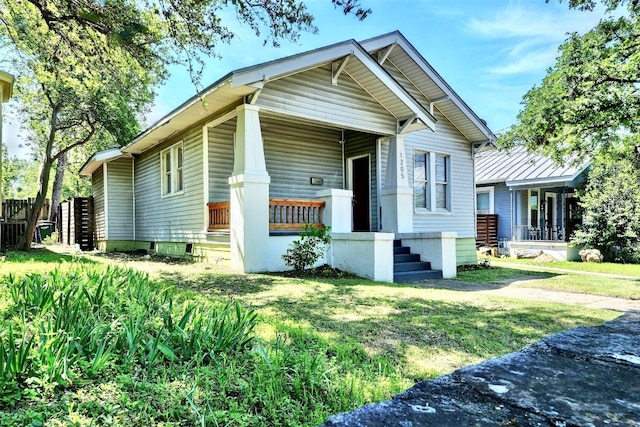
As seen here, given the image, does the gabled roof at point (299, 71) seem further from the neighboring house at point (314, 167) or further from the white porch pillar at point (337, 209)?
the white porch pillar at point (337, 209)

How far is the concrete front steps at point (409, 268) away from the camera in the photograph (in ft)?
28.5

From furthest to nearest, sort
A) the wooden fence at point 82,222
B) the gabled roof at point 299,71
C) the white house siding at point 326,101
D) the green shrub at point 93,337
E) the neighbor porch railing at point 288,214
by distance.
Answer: the wooden fence at point 82,222, the neighbor porch railing at point 288,214, the white house siding at point 326,101, the gabled roof at point 299,71, the green shrub at point 93,337

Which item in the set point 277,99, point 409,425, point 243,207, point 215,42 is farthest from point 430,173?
point 409,425

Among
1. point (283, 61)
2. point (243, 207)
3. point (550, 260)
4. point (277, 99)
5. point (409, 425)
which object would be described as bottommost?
point (550, 260)

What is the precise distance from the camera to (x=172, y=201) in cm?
1213

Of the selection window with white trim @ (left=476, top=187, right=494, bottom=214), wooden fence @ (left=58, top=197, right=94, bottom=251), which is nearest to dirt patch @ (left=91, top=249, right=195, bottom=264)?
wooden fence @ (left=58, top=197, right=94, bottom=251)

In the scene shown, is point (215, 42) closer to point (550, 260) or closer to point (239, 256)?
point (239, 256)

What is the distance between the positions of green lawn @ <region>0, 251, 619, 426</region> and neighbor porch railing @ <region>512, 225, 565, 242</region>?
14.0m

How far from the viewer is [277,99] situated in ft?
27.4

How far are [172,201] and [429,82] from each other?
833cm

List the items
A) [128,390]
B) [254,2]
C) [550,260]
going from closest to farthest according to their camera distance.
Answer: [128,390], [254,2], [550,260]

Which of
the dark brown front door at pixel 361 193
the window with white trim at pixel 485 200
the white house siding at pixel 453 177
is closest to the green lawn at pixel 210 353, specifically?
the dark brown front door at pixel 361 193

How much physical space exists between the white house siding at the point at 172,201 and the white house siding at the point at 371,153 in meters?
4.34

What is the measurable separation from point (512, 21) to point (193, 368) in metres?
12.1
